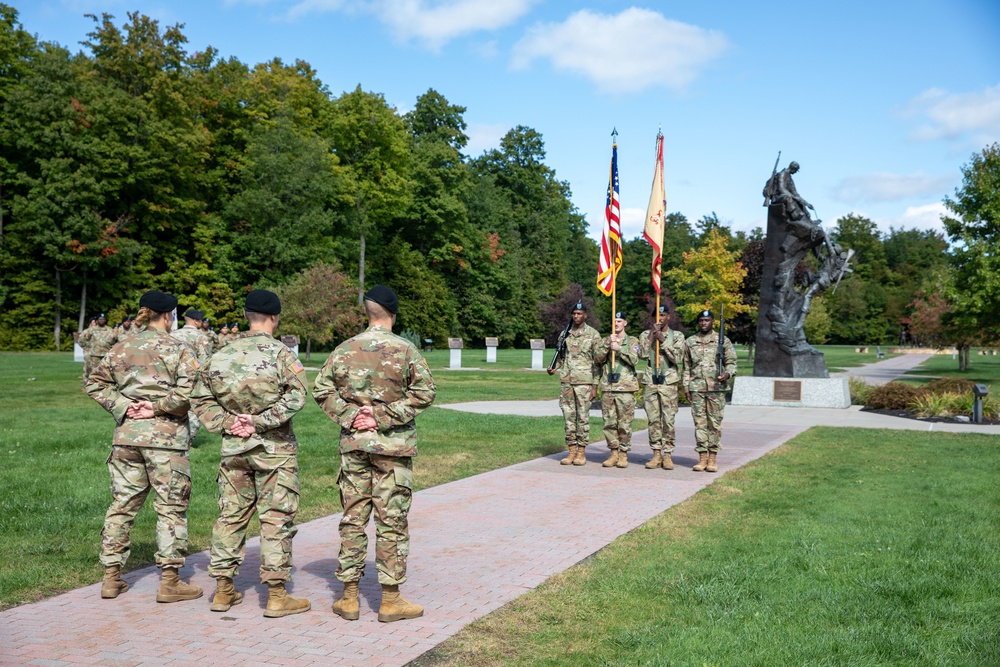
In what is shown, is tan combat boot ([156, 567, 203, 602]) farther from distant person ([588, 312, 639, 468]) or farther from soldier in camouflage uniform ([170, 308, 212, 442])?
soldier in camouflage uniform ([170, 308, 212, 442])

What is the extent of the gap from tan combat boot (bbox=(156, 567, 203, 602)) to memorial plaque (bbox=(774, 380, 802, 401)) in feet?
67.6

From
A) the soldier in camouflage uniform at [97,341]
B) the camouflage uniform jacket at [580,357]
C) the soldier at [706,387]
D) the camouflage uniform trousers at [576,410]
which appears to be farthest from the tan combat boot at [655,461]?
the soldier in camouflage uniform at [97,341]

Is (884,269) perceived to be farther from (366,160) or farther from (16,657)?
(16,657)

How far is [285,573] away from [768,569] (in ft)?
12.5

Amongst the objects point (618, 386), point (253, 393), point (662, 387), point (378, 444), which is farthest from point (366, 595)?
point (662, 387)

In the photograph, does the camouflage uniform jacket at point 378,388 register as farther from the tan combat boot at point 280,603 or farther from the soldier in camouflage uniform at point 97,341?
the soldier in camouflage uniform at point 97,341

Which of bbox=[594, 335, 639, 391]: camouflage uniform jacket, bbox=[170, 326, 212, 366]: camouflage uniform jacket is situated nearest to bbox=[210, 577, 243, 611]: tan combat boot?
bbox=[594, 335, 639, 391]: camouflage uniform jacket

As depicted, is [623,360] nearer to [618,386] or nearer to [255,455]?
[618,386]

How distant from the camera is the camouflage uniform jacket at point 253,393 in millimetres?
5922

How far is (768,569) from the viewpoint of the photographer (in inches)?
280

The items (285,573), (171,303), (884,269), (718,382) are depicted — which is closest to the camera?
(285,573)

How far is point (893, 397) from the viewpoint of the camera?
23328 millimetres

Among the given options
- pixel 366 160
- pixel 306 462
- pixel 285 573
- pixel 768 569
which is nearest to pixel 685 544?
pixel 768 569

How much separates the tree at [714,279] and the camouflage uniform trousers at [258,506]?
170ft
